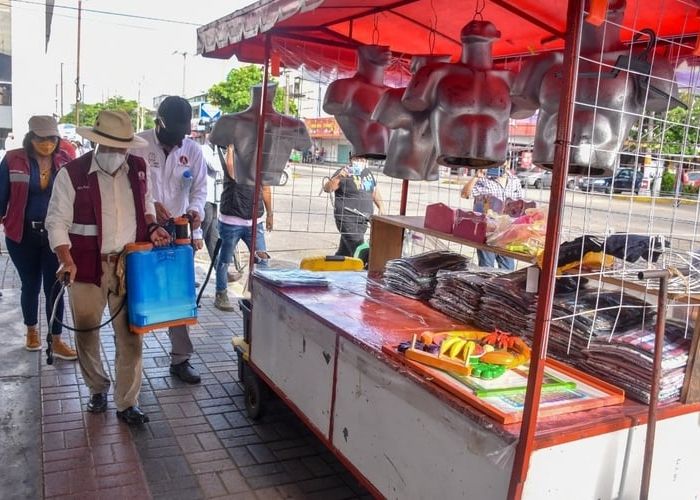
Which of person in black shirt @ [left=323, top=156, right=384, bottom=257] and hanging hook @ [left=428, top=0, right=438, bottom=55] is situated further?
person in black shirt @ [left=323, top=156, right=384, bottom=257]

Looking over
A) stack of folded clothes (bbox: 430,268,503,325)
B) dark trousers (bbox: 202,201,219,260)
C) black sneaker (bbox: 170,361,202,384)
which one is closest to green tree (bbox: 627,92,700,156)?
stack of folded clothes (bbox: 430,268,503,325)

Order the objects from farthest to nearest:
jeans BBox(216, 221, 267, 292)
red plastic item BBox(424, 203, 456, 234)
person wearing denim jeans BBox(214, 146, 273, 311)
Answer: jeans BBox(216, 221, 267, 292)
person wearing denim jeans BBox(214, 146, 273, 311)
red plastic item BBox(424, 203, 456, 234)

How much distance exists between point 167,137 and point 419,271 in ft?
6.30

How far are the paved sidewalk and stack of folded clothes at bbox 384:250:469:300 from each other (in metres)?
1.02

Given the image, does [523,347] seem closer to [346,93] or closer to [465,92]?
[465,92]

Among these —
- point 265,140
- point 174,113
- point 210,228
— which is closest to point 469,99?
point 265,140

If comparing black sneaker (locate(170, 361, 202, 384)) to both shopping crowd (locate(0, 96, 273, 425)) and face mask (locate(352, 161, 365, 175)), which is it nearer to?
shopping crowd (locate(0, 96, 273, 425))

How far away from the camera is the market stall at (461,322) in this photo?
5.98ft

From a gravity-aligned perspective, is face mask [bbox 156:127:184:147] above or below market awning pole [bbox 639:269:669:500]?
above

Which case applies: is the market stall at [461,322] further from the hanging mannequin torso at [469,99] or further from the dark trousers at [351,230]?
the dark trousers at [351,230]

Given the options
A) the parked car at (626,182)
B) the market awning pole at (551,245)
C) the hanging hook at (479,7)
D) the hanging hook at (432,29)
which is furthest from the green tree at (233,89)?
the market awning pole at (551,245)

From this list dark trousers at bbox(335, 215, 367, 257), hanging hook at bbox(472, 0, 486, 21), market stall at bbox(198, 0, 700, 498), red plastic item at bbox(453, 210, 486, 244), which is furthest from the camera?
dark trousers at bbox(335, 215, 367, 257)

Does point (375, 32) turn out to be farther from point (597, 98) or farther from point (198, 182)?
point (597, 98)

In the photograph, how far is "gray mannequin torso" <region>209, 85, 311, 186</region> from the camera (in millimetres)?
3902
